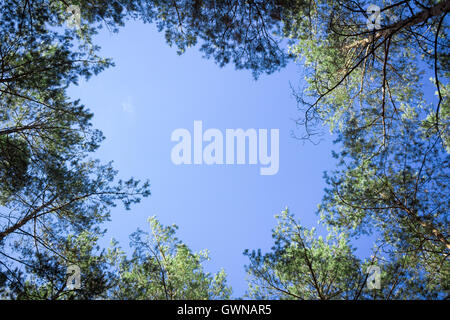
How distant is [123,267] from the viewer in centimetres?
392

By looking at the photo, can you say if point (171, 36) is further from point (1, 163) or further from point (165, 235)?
point (165, 235)

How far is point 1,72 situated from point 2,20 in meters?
0.72

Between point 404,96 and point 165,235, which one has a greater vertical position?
point 404,96

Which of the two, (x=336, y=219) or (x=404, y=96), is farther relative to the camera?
(x=404, y=96)

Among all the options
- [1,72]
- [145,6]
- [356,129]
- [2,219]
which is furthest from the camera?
[356,129]

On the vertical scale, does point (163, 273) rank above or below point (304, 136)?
below

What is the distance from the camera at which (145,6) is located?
4133mm

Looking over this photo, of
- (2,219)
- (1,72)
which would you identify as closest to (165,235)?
(2,219)

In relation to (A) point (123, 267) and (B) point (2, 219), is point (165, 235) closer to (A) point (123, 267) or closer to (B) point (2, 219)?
(A) point (123, 267)
